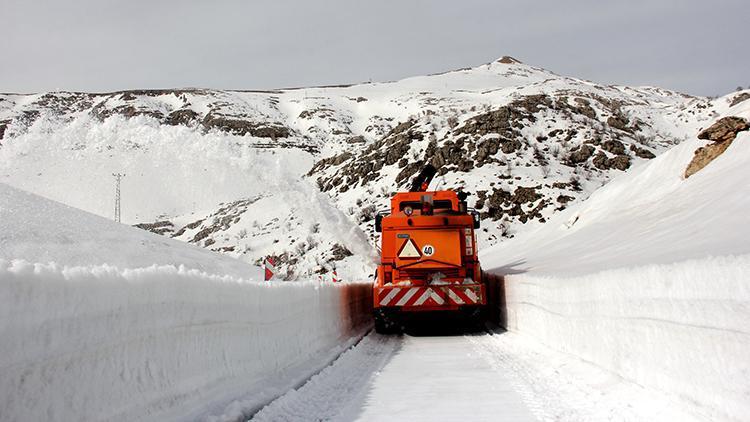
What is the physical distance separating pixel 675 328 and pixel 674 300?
234mm

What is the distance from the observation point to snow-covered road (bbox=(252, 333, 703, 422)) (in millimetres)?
6602

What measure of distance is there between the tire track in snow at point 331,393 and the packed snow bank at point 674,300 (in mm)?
2802

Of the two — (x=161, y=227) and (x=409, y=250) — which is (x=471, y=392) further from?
(x=161, y=227)

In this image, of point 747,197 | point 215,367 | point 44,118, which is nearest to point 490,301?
point 747,197

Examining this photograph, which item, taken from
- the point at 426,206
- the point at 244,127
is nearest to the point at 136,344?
the point at 426,206

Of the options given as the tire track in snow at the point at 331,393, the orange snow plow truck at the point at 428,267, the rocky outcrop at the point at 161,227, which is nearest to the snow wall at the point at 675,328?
the tire track in snow at the point at 331,393

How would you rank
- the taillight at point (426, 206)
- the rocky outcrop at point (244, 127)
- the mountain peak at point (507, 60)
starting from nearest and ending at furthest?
the taillight at point (426, 206), the rocky outcrop at point (244, 127), the mountain peak at point (507, 60)

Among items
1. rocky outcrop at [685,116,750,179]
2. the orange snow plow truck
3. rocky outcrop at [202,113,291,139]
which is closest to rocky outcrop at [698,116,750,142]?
rocky outcrop at [685,116,750,179]

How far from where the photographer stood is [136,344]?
5.20m

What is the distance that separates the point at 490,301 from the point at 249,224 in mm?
33734

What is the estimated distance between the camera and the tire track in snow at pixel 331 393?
673 cm

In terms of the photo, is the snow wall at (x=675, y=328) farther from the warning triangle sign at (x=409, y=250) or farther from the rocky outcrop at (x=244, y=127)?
the rocky outcrop at (x=244, y=127)

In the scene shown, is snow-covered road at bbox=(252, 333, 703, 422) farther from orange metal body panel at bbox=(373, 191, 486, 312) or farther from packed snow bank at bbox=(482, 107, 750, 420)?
orange metal body panel at bbox=(373, 191, 486, 312)

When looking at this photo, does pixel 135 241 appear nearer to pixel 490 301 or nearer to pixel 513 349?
pixel 490 301
